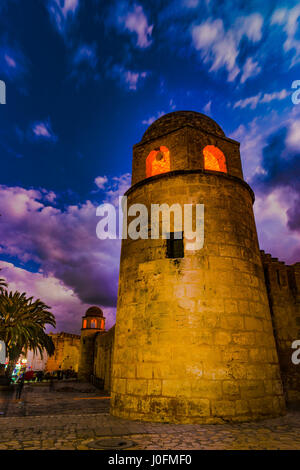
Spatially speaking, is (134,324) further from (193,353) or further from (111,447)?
(111,447)

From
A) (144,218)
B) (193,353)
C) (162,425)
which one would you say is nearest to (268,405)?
(193,353)

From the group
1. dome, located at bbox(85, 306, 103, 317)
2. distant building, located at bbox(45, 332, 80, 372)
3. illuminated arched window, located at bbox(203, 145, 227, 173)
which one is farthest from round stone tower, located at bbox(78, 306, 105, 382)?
illuminated arched window, located at bbox(203, 145, 227, 173)

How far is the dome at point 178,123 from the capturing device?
10.5 meters

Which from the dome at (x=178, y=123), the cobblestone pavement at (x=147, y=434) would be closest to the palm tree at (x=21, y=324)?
the cobblestone pavement at (x=147, y=434)

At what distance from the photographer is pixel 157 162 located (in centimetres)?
1145

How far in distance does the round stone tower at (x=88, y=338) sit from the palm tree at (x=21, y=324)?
869 centimetres

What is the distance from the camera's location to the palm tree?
59.7 ft

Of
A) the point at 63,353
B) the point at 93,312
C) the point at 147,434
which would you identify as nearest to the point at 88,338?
the point at 93,312

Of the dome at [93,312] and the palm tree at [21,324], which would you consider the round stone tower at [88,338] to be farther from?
the palm tree at [21,324]

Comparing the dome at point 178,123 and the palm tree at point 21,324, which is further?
the palm tree at point 21,324

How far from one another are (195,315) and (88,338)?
2531cm

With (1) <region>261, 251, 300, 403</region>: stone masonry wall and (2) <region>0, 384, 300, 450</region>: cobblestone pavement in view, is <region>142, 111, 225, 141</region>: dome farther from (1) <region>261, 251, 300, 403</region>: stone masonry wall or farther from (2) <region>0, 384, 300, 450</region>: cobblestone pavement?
(2) <region>0, 384, 300, 450</region>: cobblestone pavement

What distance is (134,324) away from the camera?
7.96m

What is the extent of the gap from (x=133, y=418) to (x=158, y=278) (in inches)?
139
